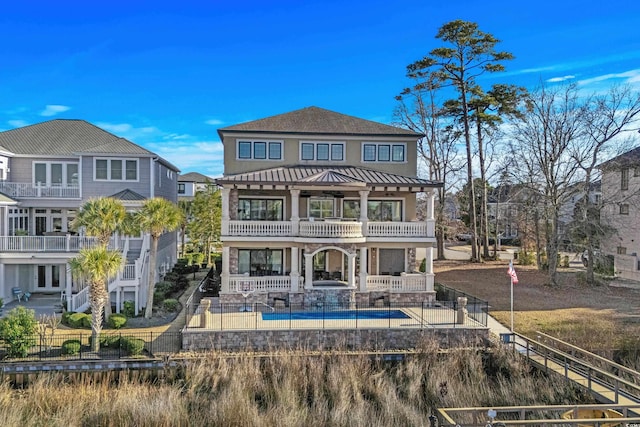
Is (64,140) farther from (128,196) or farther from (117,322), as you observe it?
(117,322)

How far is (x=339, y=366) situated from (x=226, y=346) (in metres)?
4.71

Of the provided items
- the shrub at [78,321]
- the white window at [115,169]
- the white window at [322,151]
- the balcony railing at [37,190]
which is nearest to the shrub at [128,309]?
the shrub at [78,321]

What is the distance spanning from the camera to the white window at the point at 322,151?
2609 cm

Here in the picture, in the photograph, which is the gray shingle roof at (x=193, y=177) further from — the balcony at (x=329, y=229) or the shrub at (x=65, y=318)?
the shrub at (x=65, y=318)

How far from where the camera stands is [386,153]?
26.6m

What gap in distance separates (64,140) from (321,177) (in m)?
17.1

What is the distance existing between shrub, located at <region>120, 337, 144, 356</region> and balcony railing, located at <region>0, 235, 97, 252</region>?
9430 millimetres

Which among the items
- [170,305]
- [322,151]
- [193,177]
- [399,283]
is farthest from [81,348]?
[193,177]

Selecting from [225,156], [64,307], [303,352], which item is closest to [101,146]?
[225,156]

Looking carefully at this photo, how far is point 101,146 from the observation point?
1027 inches

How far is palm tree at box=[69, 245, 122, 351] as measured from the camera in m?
16.3

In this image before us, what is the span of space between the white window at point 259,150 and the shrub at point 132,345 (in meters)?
12.5

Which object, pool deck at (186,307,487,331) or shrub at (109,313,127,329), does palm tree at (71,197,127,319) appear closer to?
shrub at (109,313,127,329)

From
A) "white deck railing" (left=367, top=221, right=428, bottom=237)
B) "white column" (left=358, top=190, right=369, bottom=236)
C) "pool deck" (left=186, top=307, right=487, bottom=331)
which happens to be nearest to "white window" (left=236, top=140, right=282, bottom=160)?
"white column" (left=358, top=190, right=369, bottom=236)
